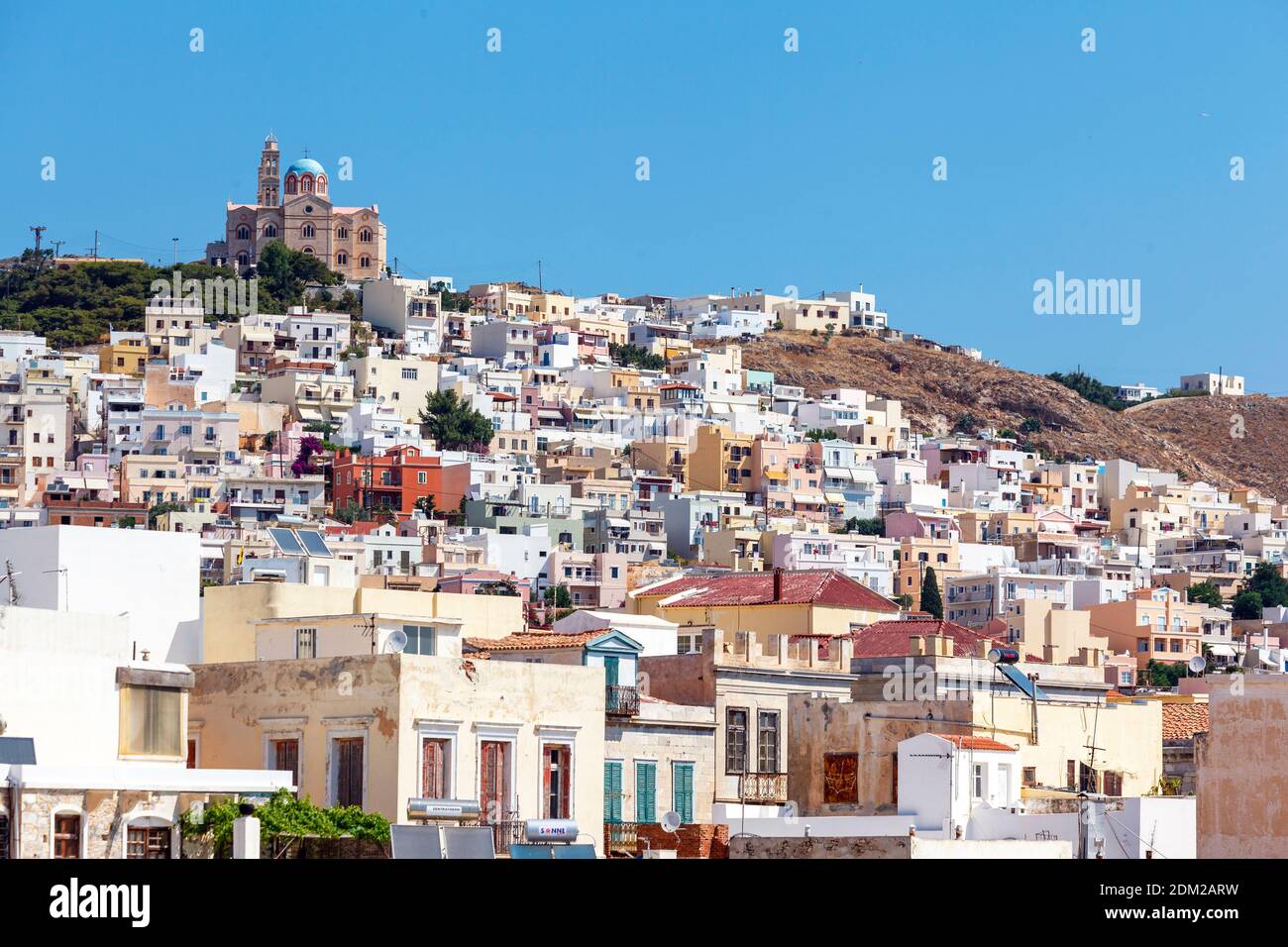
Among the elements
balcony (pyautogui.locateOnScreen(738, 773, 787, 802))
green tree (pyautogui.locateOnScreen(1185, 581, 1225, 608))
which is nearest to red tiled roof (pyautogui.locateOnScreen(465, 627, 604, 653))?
balcony (pyautogui.locateOnScreen(738, 773, 787, 802))

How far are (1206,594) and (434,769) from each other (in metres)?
105

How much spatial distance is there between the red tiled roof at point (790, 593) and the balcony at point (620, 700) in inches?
442

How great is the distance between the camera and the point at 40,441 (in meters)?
128

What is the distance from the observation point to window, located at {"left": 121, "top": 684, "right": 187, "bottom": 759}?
2467 cm

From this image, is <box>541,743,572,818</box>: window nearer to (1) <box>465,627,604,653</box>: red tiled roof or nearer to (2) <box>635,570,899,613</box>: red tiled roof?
(1) <box>465,627,604,653</box>: red tiled roof

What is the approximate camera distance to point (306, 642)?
3050cm

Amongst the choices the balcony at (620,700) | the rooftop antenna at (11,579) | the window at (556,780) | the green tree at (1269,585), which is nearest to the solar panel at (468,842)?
the window at (556,780)

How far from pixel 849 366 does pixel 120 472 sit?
291ft

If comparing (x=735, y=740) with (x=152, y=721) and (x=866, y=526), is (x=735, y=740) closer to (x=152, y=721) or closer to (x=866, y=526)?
(x=152, y=721)

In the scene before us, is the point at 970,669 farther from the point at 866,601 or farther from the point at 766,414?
the point at 766,414

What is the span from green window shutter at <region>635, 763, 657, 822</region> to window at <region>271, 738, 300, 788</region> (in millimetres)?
5044

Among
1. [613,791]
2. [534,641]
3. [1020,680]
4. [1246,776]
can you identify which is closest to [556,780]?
[613,791]

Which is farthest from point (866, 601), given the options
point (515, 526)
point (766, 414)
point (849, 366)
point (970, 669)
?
point (849, 366)

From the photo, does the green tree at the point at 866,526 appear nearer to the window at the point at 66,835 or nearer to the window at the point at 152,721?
the window at the point at 152,721
